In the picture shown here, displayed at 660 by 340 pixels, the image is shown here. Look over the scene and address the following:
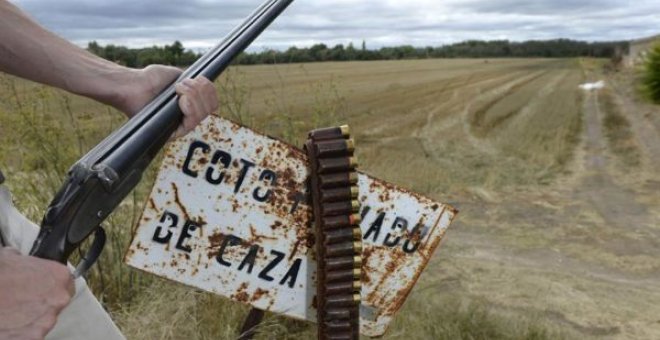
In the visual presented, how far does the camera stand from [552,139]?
54.6 ft

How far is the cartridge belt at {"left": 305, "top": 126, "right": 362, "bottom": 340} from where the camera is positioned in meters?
2.21

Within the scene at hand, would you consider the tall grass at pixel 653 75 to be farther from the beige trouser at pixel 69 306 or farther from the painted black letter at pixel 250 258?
the beige trouser at pixel 69 306

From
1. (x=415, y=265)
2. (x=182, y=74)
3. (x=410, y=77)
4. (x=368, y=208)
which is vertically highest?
(x=182, y=74)

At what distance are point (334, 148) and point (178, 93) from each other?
588mm

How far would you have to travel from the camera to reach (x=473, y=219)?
8281 mm

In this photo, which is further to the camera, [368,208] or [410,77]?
[410,77]

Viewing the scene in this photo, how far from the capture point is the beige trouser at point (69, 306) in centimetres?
180

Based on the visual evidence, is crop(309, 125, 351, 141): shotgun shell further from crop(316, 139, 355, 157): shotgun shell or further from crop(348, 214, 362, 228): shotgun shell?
crop(348, 214, 362, 228): shotgun shell

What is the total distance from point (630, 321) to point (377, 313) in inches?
125

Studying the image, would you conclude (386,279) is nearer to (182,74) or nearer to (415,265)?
(415,265)

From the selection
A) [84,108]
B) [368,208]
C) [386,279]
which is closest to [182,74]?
[368,208]

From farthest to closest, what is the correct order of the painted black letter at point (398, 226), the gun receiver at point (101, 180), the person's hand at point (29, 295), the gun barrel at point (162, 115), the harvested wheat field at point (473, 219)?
1. the harvested wheat field at point (473, 219)
2. the painted black letter at point (398, 226)
3. the gun barrel at point (162, 115)
4. the gun receiver at point (101, 180)
5. the person's hand at point (29, 295)

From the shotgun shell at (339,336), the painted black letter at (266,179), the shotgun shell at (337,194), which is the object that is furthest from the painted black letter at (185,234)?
the shotgun shell at (339,336)

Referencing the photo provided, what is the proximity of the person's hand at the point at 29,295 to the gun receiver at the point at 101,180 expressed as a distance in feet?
0.56
